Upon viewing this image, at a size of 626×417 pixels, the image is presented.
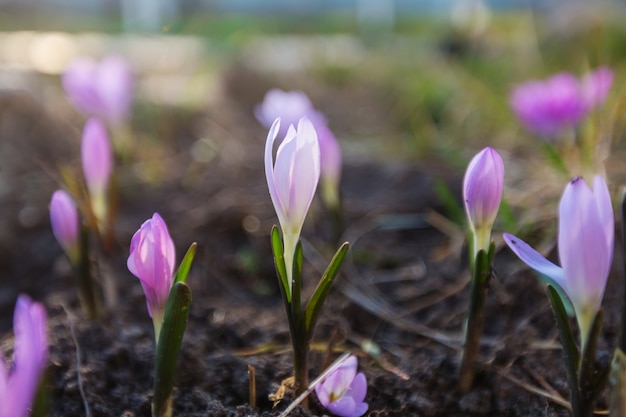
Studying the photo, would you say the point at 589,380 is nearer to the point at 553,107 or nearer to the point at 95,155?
the point at 95,155

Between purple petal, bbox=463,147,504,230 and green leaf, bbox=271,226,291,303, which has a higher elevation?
purple petal, bbox=463,147,504,230

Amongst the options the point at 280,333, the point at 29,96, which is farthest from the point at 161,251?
the point at 29,96

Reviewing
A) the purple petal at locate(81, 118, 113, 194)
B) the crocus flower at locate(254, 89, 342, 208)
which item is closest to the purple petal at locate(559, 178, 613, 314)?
the crocus flower at locate(254, 89, 342, 208)

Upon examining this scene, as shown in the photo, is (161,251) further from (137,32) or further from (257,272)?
(137,32)

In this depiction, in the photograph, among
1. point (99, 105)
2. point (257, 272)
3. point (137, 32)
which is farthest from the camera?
point (137, 32)

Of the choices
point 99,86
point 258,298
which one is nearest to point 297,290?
point 258,298

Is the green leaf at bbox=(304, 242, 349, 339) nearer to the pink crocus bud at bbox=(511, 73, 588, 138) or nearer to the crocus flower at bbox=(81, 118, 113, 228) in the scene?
the crocus flower at bbox=(81, 118, 113, 228)
